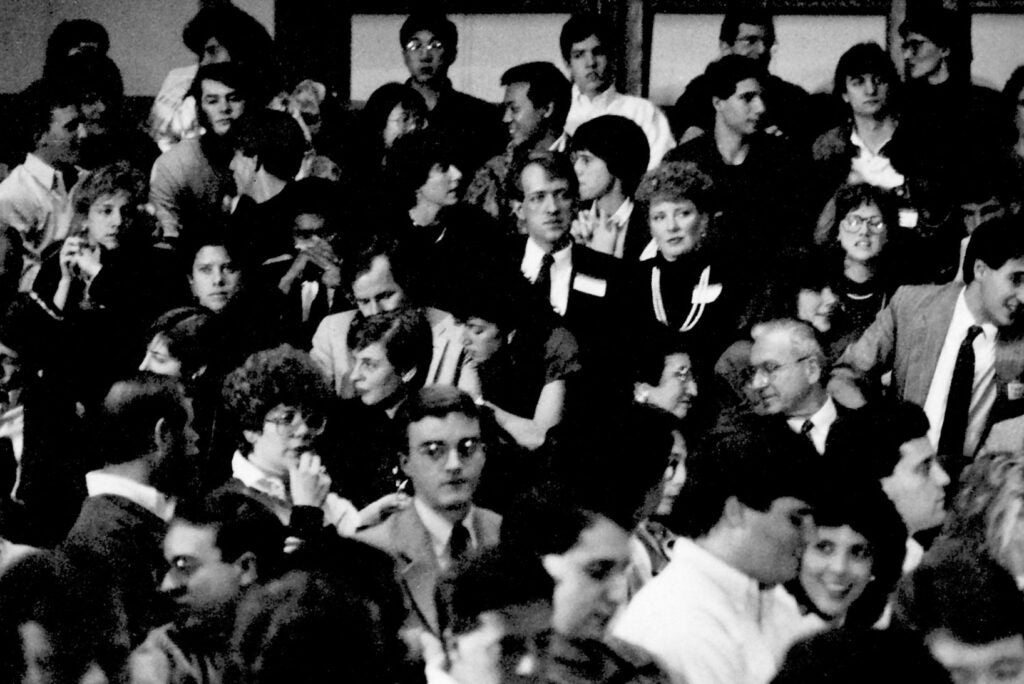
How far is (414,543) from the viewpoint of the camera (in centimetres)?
424

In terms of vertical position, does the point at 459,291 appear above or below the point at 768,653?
above

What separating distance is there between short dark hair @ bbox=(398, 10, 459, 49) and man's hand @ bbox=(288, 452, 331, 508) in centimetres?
269

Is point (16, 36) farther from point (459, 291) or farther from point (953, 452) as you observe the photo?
point (953, 452)

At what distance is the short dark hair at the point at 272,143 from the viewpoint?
6.22m

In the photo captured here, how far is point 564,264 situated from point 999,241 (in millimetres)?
1444

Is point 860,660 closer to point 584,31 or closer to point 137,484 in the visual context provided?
point 137,484

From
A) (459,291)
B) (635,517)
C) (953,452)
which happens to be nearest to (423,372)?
(459,291)

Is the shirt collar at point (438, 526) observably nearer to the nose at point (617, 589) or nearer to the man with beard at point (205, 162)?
the nose at point (617, 589)

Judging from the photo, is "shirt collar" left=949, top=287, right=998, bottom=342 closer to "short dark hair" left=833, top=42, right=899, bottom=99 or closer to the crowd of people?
the crowd of people

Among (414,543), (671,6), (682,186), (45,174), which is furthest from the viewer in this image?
(671,6)

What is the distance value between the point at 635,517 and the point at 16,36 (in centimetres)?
537

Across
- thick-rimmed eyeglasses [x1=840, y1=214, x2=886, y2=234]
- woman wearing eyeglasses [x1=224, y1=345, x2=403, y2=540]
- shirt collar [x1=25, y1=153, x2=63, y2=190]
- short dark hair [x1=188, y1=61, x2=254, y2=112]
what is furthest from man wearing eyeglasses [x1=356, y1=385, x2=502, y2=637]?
shirt collar [x1=25, y1=153, x2=63, y2=190]

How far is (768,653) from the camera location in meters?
3.34

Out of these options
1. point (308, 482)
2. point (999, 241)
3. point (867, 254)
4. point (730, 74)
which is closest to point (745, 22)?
point (730, 74)
